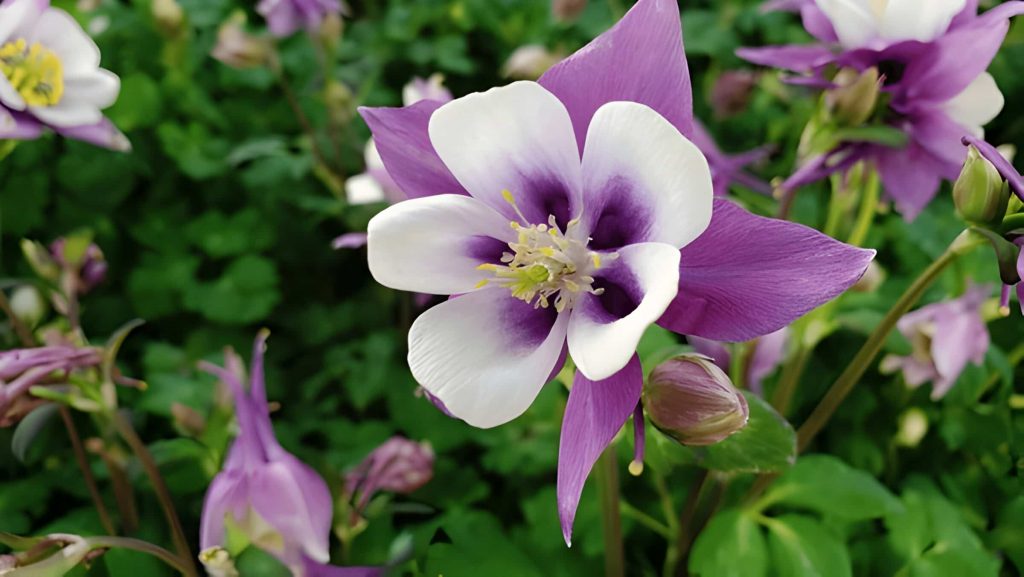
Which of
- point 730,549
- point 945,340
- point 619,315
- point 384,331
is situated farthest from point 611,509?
point 384,331

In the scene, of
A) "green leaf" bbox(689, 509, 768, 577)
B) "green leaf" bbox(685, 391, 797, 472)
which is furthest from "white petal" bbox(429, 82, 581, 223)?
"green leaf" bbox(689, 509, 768, 577)

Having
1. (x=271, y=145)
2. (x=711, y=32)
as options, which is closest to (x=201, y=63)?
(x=271, y=145)

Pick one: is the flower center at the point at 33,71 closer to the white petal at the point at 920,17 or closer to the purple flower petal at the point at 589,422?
the purple flower petal at the point at 589,422

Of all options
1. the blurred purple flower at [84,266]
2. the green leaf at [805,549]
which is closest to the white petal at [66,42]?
the blurred purple flower at [84,266]

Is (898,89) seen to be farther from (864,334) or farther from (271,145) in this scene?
(271,145)

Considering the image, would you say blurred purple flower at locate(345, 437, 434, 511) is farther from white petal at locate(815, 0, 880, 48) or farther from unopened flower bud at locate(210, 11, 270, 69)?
unopened flower bud at locate(210, 11, 270, 69)

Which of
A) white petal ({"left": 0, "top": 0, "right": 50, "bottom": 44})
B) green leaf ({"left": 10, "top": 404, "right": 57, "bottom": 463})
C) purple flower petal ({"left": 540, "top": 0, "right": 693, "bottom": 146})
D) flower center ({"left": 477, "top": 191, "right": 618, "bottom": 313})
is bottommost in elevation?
green leaf ({"left": 10, "top": 404, "right": 57, "bottom": 463})
